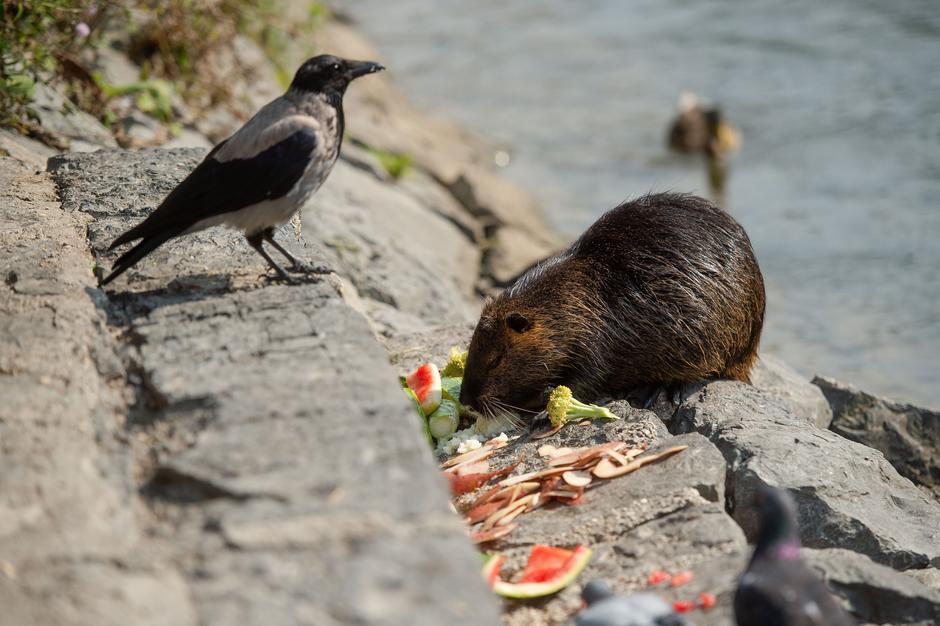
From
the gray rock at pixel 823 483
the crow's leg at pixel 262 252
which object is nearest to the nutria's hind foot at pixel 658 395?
the gray rock at pixel 823 483

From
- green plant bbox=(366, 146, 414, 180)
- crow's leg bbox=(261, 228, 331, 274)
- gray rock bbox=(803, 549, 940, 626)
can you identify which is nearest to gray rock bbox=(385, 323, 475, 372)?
crow's leg bbox=(261, 228, 331, 274)

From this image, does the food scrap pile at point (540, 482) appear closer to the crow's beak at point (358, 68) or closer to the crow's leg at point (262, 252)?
the crow's leg at point (262, 252)

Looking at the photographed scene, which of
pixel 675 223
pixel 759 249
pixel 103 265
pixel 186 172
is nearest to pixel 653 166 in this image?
pixel 759 249

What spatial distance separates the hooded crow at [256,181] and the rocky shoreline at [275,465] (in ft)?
0.71

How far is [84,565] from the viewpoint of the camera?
8.61 feet

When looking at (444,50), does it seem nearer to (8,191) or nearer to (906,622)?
(8,191)

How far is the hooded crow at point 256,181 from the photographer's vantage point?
4.15m

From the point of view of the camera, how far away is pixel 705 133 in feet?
44.6

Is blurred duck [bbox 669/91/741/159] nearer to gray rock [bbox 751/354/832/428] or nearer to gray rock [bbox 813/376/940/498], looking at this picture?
gray rock [bbox 751/354/832/428]

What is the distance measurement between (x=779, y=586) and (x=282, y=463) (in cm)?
141

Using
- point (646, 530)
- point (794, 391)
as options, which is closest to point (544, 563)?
point (646, 530)

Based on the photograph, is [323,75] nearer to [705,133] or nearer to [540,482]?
[540,482]

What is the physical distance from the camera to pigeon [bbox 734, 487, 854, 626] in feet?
8.95

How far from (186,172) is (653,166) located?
29.3 ft
